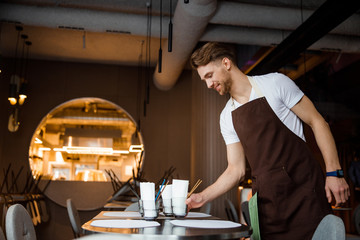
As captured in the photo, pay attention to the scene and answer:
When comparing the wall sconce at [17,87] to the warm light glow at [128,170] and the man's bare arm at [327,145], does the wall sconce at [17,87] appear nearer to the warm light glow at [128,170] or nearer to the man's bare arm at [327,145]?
the warm light glow at [128,170]

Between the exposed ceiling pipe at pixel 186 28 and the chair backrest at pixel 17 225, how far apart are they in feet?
8.93

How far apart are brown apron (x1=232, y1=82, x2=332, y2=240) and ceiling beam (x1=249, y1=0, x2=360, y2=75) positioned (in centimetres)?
181

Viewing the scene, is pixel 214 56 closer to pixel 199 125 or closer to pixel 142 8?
pixel 142 8

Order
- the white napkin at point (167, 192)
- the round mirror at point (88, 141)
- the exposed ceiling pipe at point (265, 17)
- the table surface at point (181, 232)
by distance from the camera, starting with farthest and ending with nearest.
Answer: the round mirror at point (88, 141) → the exposed ceiling pipe at point (265, 17) → the white napkin at point (167, 192) → the table surface at point (181, 232)

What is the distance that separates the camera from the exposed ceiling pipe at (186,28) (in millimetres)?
3717

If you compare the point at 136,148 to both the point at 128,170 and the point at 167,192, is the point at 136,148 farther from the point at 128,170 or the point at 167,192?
the point at 167,192

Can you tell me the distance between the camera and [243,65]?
5.82 metres

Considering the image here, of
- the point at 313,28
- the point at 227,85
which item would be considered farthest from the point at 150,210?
the point at 313,28

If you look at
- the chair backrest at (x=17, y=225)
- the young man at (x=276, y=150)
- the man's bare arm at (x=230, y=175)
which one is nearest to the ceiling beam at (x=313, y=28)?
the young man at (x=276, y=150)

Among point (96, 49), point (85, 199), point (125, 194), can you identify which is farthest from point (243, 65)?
point (85, 199)

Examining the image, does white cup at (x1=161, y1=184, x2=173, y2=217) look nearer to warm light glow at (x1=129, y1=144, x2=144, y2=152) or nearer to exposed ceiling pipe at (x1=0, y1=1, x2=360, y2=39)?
exposed ceiling pipe at (x1=0, y1=1, x2=360, y2=39)

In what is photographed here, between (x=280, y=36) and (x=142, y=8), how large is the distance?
1910mm

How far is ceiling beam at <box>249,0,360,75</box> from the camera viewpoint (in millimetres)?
3035

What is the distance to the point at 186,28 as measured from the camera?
13.5 ft
